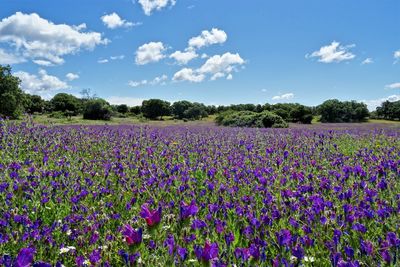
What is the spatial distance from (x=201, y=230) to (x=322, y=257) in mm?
936

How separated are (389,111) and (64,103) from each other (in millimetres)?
86467

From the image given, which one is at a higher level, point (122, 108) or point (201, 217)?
point (122, 108)

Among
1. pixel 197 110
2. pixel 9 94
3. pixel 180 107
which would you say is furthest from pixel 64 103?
pixel 9 94

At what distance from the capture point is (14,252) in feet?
8.31

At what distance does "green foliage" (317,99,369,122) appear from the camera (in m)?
61.2

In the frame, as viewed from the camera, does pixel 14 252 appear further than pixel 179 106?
No

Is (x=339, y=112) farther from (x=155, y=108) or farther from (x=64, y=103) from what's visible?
(x=64, y=103)

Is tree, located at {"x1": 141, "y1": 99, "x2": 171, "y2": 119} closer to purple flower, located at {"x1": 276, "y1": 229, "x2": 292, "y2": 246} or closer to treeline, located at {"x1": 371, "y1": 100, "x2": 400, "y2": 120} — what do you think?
treeline, located at {"x1": 371, "y1": 100, "x2": 400, "y2": 120}

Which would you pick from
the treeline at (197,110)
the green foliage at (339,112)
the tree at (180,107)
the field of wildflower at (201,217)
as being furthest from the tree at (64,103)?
the field of wildflower at (201,217)

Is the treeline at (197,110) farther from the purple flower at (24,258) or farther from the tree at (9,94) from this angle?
the purple flower at (24,258)

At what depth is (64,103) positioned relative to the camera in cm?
9550

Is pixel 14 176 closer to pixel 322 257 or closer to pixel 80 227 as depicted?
pixel 80 227

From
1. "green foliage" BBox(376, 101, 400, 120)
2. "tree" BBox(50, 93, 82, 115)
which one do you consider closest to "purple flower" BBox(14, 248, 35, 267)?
"green foliage" BBox(376, 101, 400, 120)

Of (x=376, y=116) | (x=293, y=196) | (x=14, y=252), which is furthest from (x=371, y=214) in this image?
(x=376, y=116)
